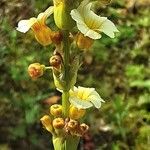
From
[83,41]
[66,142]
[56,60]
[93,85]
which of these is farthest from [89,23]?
[93,85]

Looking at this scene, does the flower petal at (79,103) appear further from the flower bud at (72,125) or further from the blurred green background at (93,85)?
the blurred green background at (93,85)

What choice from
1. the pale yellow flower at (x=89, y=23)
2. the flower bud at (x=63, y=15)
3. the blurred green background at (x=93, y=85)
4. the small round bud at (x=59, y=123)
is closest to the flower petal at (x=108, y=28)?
the pale yellow flower at (x=89, y=23)

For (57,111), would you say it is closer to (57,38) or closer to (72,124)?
(72,124)

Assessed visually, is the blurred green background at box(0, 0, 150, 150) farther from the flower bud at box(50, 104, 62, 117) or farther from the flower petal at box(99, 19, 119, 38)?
the flower petal at box(99, 19, 119, 38)

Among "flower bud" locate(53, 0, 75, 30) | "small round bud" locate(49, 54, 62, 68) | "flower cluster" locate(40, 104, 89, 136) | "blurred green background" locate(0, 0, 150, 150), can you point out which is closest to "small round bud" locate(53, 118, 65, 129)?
"flower cluster" locate(40, 104, 89, 136)

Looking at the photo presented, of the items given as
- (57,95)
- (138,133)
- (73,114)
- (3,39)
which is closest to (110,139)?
(138,133)
